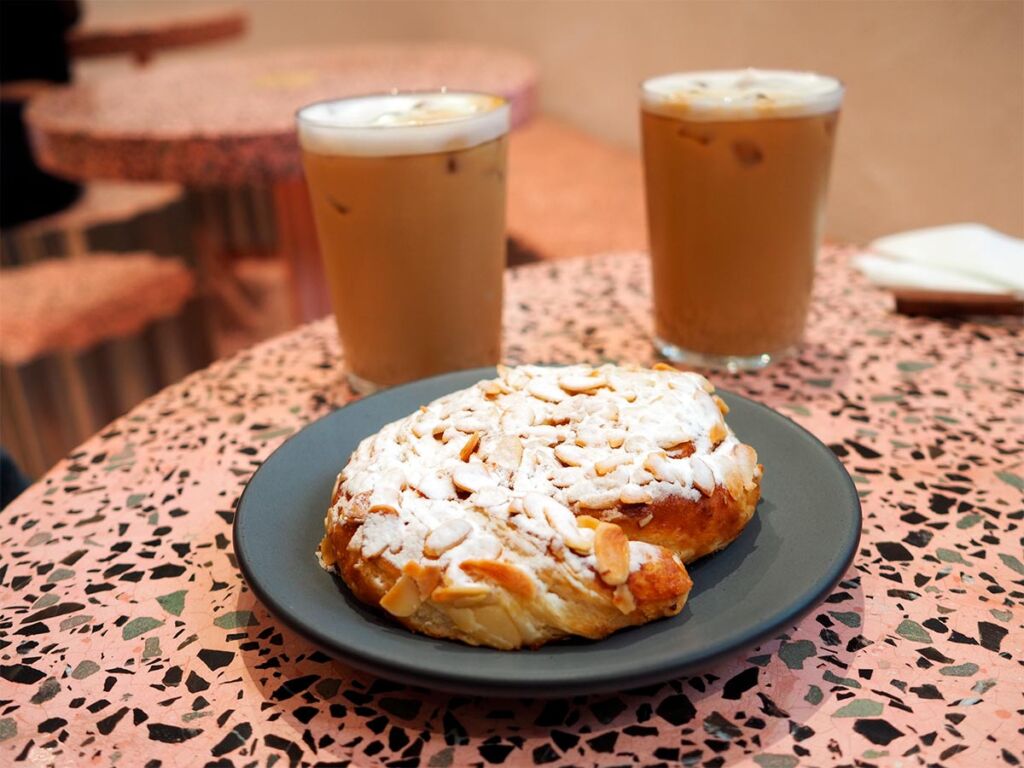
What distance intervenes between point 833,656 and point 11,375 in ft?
6.77

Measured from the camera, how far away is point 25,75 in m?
3.04

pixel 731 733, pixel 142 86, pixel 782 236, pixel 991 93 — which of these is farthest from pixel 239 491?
pixel 142 86

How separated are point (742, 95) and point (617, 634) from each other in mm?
564

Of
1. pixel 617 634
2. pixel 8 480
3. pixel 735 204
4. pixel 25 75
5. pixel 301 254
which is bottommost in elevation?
pixel 301 254

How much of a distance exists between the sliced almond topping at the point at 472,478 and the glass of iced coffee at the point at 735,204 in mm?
451

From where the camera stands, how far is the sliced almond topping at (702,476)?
54cm

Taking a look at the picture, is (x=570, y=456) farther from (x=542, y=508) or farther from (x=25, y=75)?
(x=25, y=75)

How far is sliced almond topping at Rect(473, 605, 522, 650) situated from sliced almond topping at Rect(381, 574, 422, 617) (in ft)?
0.11

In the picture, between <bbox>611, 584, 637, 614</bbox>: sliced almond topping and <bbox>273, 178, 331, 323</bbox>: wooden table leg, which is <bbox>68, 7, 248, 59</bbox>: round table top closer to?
<bbox>273, 178, 331, 323</bbox>: wooden table leg

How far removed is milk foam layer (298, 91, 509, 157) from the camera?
0.81 metres

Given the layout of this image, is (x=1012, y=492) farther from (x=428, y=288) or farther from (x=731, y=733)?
(x=428, y=288)

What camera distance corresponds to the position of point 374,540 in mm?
520

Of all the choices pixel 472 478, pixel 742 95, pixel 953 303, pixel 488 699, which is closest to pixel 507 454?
pixel 472 478

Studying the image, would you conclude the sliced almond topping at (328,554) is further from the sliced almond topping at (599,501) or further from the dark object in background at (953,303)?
the dark object in background at (953,303)
